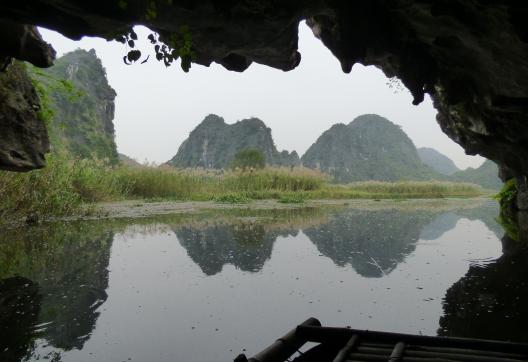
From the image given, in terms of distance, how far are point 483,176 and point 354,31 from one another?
61.3 metres

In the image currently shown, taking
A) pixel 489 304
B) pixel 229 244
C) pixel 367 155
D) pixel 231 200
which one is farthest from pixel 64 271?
pixel 367 155

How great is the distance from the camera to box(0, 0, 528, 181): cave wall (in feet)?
8.03

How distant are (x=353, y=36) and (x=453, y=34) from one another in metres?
0.77

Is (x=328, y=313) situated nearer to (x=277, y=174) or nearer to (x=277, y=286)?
(x=277, y=286)

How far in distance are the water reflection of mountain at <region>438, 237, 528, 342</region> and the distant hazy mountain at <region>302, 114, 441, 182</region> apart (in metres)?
51.3

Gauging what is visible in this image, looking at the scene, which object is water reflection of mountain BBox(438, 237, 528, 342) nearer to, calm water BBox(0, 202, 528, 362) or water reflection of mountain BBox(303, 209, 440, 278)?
calm water BBox(0, 202, 528, 362)

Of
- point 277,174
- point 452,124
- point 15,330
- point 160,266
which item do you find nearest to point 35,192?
point 160,266

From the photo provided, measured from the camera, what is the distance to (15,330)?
7.62ft

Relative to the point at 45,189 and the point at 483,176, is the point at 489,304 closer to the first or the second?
the point at 45,189

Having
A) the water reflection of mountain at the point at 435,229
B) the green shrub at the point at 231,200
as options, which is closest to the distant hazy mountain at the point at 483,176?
the green shrub at the point at 231,200

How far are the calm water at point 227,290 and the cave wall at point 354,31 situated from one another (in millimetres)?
1739

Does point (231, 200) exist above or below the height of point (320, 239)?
above

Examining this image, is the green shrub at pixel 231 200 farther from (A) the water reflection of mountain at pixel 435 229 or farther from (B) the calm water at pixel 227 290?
(B) the calm water at pixel 227 290

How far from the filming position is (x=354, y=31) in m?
3.15
